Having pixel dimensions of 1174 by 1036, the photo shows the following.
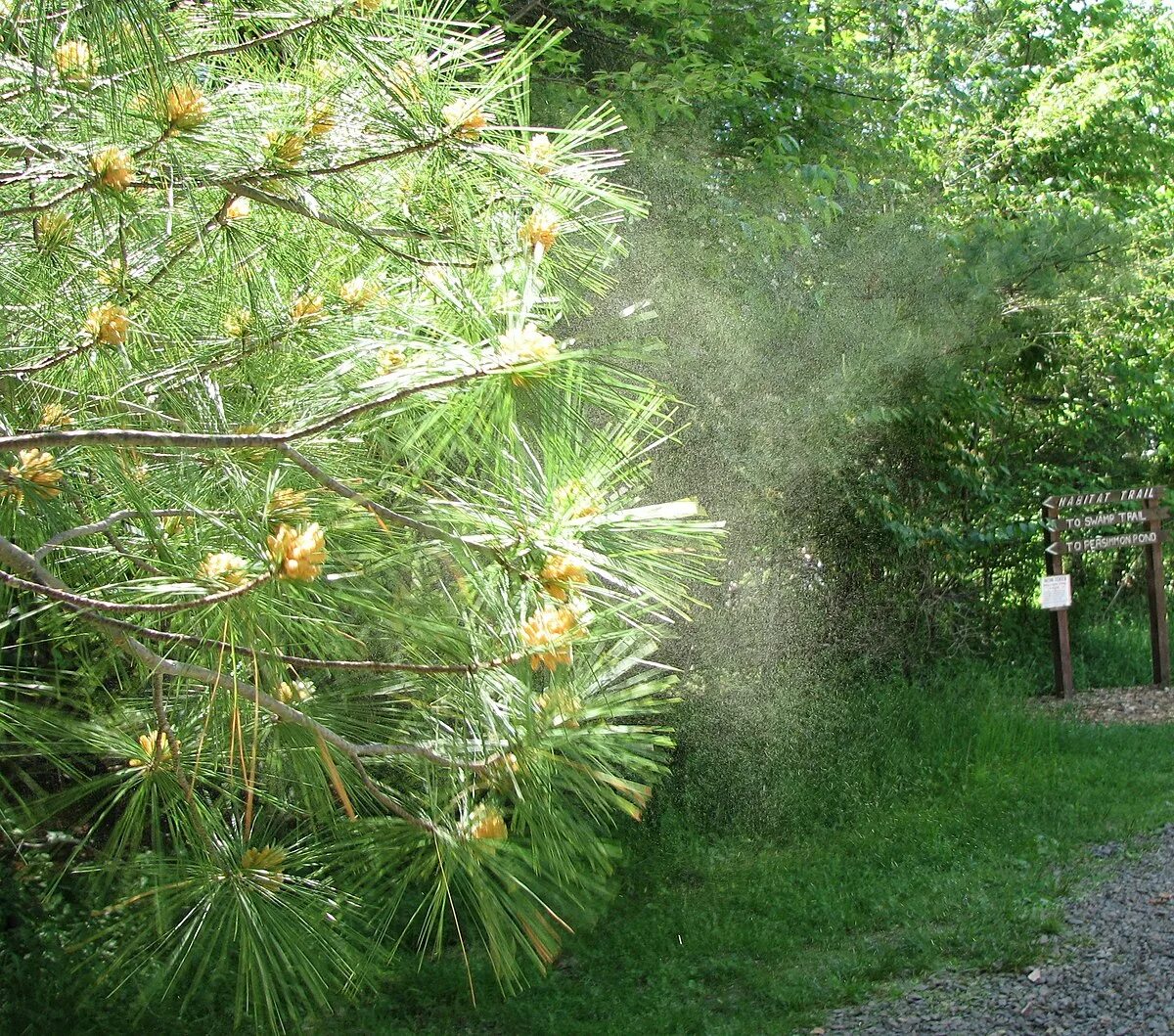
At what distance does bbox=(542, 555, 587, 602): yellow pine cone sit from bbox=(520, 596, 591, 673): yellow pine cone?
0.9 inches

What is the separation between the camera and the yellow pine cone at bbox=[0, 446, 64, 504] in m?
1.64

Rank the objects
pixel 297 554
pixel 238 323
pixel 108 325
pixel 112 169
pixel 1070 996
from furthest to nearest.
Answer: pixel 1070 996 → pixel 238 323 → pixel 108 325 → pixel 112 169 → pixel 297 554

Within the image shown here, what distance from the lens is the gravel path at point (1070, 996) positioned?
303 cm

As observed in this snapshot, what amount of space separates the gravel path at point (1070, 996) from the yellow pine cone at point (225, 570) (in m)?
2.27

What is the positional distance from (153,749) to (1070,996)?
240 centimetres

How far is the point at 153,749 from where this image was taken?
2041 mm

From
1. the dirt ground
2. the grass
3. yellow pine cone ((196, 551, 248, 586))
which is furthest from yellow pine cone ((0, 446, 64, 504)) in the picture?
the dirt ground

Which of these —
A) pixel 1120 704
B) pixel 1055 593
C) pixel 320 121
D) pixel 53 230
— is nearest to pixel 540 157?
pixel 320 121

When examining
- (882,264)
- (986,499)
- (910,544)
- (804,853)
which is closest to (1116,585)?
(986,499)

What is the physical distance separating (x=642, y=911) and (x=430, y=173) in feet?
9.39

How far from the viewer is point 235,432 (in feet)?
5.56

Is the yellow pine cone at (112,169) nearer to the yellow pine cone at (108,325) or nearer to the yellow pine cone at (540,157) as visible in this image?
the yellow pine cone at (108,325)

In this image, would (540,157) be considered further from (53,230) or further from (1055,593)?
(1055,593)

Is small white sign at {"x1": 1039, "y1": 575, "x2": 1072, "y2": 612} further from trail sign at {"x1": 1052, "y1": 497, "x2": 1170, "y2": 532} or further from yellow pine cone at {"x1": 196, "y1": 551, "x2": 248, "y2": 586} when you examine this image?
yellow pine cone at {"x1": 196, "y1": 551, "x2": 248, "y2": 586}
